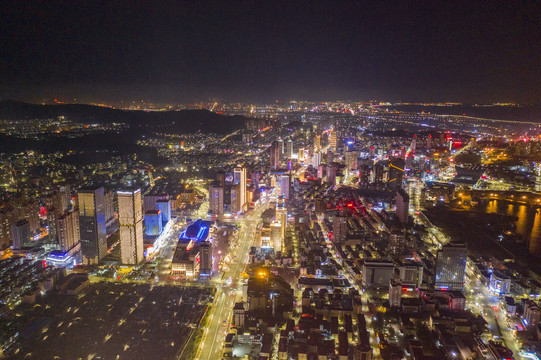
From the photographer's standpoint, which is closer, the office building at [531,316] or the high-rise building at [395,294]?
the office building at [531,316]

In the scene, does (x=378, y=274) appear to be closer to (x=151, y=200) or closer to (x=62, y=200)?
(x=151, y=200)

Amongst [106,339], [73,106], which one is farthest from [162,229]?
[73,106]

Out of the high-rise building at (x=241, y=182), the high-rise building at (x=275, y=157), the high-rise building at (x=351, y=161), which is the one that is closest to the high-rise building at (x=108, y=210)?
the high-rise building at (x=241, y=182)

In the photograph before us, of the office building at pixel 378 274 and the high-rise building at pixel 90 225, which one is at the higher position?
the high-rise building at pixel 90 225

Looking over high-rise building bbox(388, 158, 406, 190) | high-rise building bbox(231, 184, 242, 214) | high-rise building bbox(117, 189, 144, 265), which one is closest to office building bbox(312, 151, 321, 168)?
high-rise building bbox(388, 158, 406, 190)

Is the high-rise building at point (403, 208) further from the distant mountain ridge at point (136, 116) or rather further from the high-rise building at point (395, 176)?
the distant mountain ridge at point (136, 116)

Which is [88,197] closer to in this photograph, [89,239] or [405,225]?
[89,239]

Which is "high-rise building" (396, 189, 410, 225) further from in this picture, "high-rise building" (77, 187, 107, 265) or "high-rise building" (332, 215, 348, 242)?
"high-rise building" (77, 187, 107, 265)
